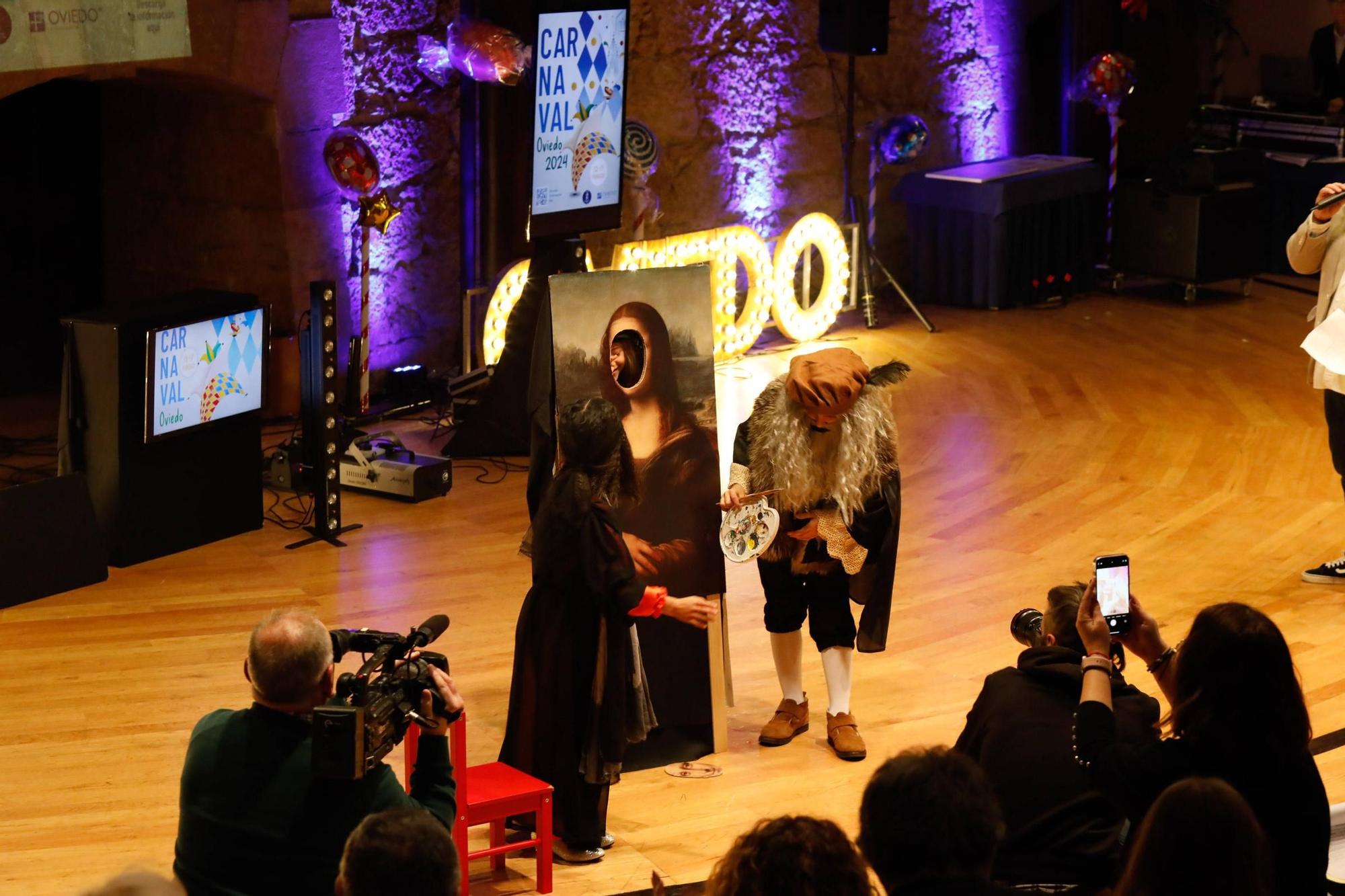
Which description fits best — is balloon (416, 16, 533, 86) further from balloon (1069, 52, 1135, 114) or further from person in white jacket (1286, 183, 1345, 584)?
balloon (1069, 52, 1135, 114)

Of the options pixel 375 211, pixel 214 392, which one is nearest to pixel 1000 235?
pixel 375 211

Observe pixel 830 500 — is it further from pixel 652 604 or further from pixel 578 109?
pixel 578 109

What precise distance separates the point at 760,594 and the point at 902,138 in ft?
17.4

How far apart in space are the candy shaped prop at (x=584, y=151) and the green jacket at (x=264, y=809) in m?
5.78

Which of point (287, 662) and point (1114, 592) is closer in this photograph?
point (287, 662)

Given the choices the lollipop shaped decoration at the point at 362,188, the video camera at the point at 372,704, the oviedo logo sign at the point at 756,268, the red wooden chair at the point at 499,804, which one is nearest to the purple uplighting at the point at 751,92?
the oviedo logo sign at the point at 756,268

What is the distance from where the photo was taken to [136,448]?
7176 millimetres

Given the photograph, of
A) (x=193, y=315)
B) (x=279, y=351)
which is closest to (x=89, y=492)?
(x=193, y=315)

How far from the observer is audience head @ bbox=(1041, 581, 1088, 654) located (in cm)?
412

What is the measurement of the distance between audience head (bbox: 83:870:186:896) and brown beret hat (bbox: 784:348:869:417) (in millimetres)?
3213

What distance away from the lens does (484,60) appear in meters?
8.89

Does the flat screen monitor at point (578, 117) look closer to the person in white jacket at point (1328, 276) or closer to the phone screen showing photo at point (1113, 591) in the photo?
the person in white jacket at point (1328, 276)

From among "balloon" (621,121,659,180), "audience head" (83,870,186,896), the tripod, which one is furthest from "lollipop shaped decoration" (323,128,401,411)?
"audience head" (83,870,186,896)

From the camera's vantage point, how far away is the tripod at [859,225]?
1127cm
